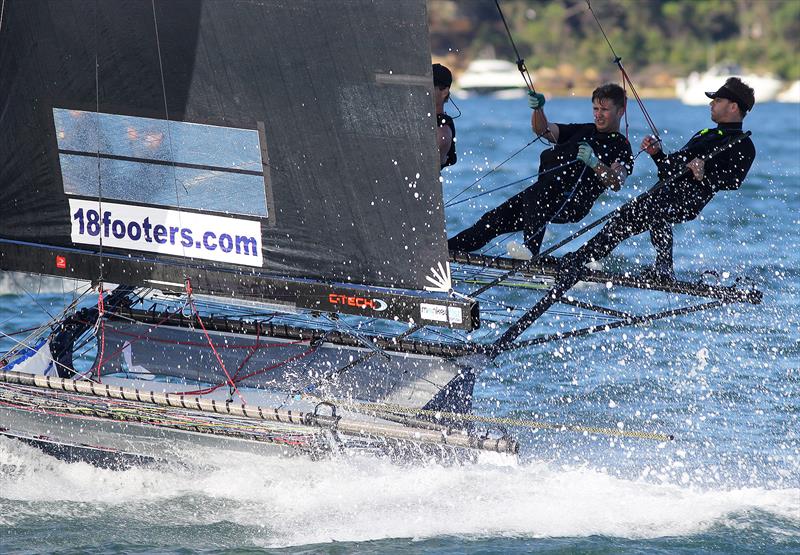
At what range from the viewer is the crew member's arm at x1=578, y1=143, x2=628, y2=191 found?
638cm

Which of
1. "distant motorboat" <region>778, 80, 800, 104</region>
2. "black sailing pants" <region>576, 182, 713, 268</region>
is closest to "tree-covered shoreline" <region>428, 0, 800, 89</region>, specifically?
"distant motorboat" <region>778, 80, 800, 104</region>

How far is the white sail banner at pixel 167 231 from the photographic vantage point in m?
5.70

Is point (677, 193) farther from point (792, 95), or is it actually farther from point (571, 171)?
point (792, 95)

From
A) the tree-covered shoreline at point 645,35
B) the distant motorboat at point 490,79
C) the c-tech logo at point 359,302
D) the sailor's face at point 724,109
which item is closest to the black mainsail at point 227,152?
the c-tech logo at point 359,302

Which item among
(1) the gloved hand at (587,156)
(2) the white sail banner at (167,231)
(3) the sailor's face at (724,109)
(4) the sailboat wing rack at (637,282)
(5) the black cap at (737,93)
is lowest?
(4) the sailboat wing rack at (637,282)

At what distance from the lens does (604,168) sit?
21.1 ft

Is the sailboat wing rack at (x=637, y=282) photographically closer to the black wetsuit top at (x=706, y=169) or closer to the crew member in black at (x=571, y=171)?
the crew member in black at (x=571, y=171)

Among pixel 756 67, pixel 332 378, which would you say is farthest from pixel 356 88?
pixel 756 67

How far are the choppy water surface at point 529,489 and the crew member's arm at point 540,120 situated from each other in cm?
145

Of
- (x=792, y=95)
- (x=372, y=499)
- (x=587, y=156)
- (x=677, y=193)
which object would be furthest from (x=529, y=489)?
(x=792, y=95)

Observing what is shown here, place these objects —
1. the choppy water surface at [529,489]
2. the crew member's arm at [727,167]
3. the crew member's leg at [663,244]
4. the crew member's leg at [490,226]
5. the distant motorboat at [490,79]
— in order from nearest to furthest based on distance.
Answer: the choppy water surface at [529,489] → the crew member's arm at [727,167] → the crew member's leg at [663,244] → the crew member's leg at [490,226] → the distant motorboat at [490,79]

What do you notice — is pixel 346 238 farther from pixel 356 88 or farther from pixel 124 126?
pixel 124 126

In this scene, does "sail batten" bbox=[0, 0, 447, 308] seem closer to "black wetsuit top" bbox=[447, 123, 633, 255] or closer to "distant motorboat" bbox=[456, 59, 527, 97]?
"black wetsuit top" bbox=[447, 123, 633, 255]

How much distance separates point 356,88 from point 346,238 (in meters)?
0.66
